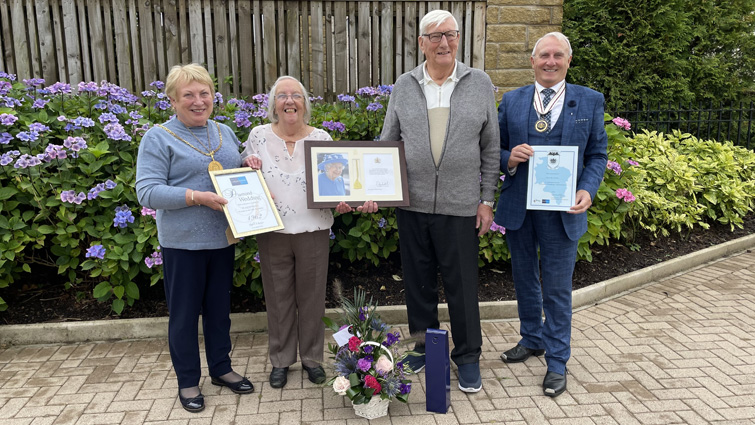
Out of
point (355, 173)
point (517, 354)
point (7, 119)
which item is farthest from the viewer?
point (7, 119)

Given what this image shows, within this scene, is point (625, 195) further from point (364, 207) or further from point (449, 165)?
point (364, 207)

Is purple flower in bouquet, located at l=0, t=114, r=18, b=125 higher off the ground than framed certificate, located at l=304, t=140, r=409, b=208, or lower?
higher

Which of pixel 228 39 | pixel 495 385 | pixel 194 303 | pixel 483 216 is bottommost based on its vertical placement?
pixel 495 385

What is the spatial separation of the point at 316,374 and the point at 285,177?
129 cm

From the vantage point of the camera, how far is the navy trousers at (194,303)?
2.97 metres

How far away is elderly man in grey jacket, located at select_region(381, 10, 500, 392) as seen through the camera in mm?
3023

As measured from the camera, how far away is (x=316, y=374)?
3.43 m

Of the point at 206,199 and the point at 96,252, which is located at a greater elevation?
the point at 206,199

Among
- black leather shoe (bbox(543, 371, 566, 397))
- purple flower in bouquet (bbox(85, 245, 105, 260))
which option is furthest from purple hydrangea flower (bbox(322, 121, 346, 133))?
black leather shoe (bbox(543, 371, 566, 397))

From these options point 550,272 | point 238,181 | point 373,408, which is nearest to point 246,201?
point 238,181

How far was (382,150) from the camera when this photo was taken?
10.3ft

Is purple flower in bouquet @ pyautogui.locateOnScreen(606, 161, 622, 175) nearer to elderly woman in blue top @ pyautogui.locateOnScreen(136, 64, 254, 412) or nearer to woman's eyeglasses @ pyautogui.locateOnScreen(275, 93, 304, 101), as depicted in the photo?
woman's eyeglasses @ pyautogui.locateOnScreen(275, 93, 304, 101)

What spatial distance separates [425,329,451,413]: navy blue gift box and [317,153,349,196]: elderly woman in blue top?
966 mm

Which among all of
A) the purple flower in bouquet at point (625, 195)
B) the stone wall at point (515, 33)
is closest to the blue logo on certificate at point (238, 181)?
the purple flower in bouquet at point (625, 195)
